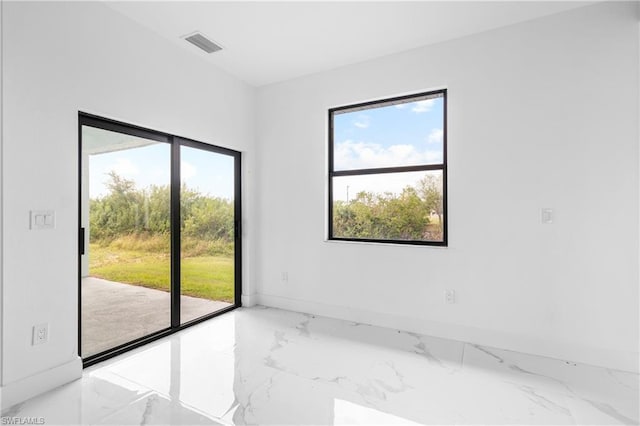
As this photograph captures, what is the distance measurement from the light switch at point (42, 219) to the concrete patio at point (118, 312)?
1.80 feet

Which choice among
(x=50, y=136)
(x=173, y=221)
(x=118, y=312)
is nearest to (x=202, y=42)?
(x=50, y=136)

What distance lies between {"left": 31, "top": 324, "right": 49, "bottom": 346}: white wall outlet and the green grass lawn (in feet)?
1.59

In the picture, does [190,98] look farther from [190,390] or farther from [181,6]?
[190,390]

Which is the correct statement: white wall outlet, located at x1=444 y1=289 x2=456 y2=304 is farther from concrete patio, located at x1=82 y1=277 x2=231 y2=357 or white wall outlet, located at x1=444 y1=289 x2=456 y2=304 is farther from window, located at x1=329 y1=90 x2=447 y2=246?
concrete patio, located at x1=82 y1=277 x2=231 y2=357

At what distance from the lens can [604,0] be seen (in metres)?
2.45

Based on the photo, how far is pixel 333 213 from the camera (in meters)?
3.69

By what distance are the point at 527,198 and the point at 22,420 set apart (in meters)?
3.73

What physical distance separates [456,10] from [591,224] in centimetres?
198

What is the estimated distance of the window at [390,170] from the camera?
3160mm

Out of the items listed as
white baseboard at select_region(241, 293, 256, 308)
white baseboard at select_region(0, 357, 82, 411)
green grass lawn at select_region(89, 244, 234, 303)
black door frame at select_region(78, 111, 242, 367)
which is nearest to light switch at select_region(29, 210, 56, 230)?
black door frame at select_region(78, 111, 242, 367)

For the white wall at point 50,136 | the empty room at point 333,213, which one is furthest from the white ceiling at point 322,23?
the white wall at point 50,136

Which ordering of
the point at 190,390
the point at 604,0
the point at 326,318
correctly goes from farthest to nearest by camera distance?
the point at 326,318 < the point at 604,0 < the point at 190,390

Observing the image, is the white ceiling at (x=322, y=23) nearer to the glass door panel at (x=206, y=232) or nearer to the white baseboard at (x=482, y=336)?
the glass door panel at (x=206, y=232)

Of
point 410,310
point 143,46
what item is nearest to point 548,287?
point 410,310
